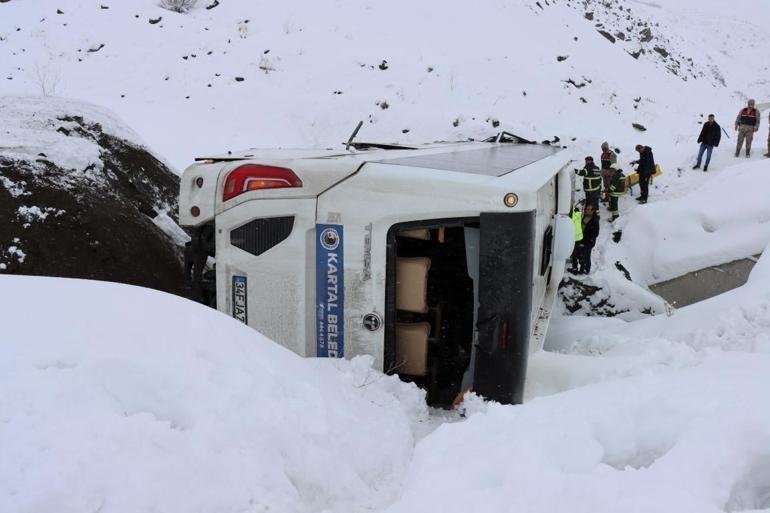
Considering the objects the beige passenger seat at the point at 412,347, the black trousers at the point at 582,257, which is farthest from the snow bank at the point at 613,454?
the black trousers at the point at 582,257

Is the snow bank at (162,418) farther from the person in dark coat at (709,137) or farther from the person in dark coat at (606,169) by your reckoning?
the person in dark coat at (709,137)

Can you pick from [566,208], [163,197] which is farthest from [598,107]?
[163,197]

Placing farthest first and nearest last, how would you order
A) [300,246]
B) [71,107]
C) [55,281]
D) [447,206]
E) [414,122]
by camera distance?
[414,122]
[71,107]
[300,246]
[447,206]
[55,281]

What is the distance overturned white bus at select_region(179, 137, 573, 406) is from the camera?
141 inches

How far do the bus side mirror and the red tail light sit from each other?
222 cm

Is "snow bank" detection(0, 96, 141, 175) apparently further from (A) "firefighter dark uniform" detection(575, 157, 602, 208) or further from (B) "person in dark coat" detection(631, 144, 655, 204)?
(B) "person in dark coat" detection(631, 144, 655, 204)

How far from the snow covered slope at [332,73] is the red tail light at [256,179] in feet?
27.2

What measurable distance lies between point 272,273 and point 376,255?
2.19ft

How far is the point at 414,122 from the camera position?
15.0m

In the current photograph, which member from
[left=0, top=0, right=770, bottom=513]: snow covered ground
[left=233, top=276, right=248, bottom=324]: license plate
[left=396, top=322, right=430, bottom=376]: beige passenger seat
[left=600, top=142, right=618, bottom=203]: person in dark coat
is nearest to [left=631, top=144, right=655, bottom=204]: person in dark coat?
[left=0, top=0, right=770, bottom=513]: snow covered ground

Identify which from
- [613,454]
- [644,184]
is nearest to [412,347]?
[613,454]

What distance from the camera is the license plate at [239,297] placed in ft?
13.1

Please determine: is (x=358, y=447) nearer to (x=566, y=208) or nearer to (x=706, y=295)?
(x=566, y=208)

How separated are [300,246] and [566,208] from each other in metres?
2.90
